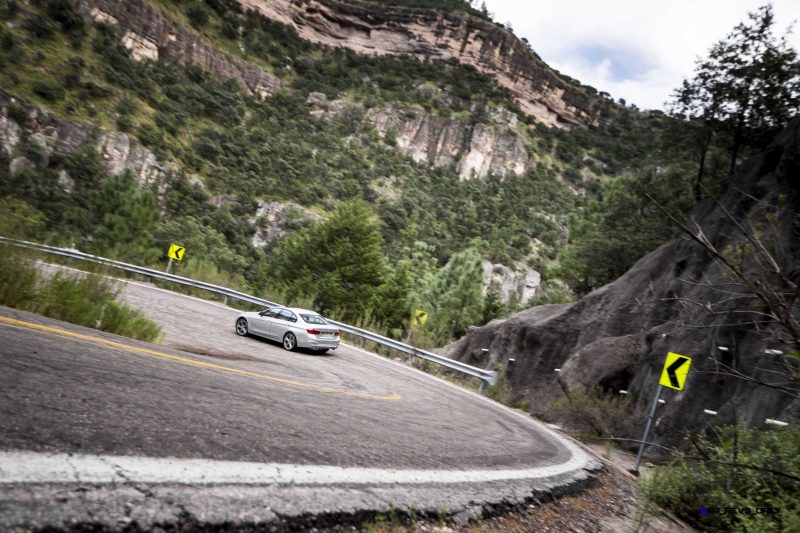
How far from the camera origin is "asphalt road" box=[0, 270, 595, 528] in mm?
2205

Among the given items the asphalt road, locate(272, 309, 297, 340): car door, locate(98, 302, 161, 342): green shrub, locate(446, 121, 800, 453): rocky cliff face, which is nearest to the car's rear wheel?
locate(272, 309, 297, 340): car door

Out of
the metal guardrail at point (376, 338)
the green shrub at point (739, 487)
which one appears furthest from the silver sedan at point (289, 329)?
the green shrub at point (739, 487)

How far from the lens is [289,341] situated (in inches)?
524

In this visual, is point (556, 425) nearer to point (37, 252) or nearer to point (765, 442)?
point (765, 442)

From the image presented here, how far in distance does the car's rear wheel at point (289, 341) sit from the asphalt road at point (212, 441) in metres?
5.28

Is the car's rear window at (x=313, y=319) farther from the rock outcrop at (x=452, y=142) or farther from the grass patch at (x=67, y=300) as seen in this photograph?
the rock outcrop at (x=452, y=142)

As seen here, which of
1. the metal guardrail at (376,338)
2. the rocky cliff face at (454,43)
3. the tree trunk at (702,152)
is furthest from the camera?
the rocky cliff face at (454,43)

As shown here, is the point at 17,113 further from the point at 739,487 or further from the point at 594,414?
the point at 739,487

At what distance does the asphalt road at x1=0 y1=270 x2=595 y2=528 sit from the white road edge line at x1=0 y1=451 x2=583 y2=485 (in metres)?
0.01

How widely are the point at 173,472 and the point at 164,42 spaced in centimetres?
11306

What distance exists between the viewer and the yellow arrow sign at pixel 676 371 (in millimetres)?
9562

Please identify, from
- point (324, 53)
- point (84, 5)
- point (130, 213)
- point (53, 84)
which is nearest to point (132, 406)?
point (130, 213)

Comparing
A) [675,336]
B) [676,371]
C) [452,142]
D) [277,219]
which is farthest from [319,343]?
[452,142]

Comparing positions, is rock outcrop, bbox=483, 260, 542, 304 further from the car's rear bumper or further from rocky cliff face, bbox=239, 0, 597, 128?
rocky cliff face, bbox=239, 0, 597, 128
